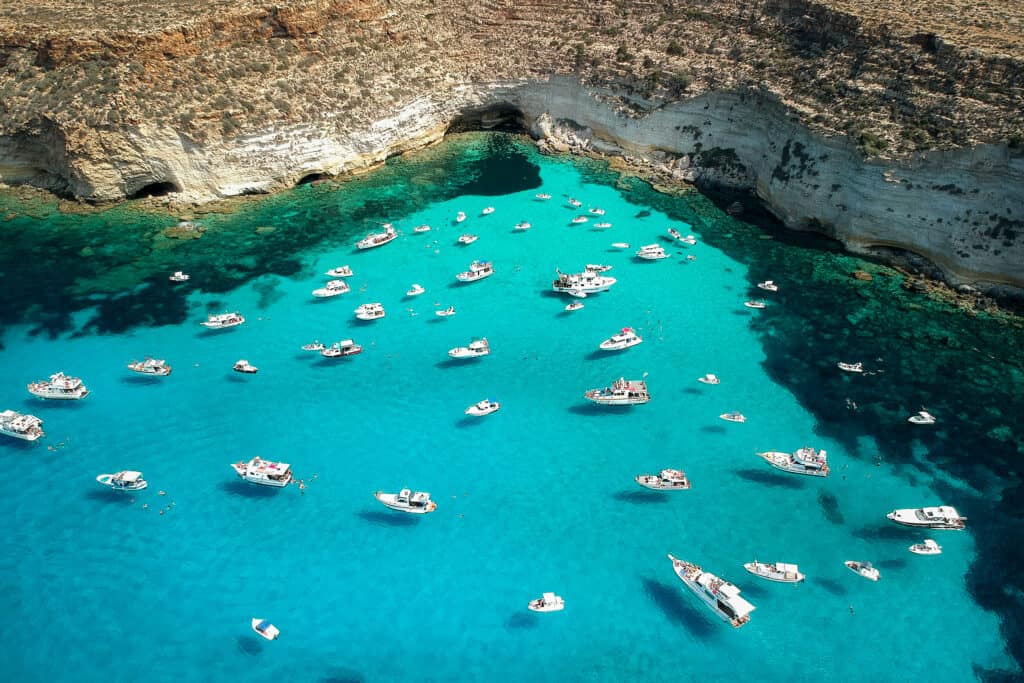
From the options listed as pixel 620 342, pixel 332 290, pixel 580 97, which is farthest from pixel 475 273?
pixel 580 97

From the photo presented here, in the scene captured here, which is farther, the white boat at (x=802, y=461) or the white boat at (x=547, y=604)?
the white boat at (x=802, y=461)

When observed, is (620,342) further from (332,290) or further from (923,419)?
(332,290)

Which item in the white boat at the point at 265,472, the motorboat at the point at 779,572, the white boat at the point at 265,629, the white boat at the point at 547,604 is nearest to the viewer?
the white boat at the point at 265,629

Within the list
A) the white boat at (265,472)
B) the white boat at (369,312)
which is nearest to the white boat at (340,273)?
the white boat at (369,312)

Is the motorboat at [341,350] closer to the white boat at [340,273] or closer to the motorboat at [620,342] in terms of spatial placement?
the white boat at [340,273]

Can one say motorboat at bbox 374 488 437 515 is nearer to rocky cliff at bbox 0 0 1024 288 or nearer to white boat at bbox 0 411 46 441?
white boat at bbox 0 411 46 441

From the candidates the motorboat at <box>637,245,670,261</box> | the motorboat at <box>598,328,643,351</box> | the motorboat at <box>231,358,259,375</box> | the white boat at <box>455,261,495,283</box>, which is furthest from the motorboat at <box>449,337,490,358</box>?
the motorboat at <box>637,245,670,261</box>

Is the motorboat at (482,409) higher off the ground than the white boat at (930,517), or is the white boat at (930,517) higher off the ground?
the motorboat at (482,409)
